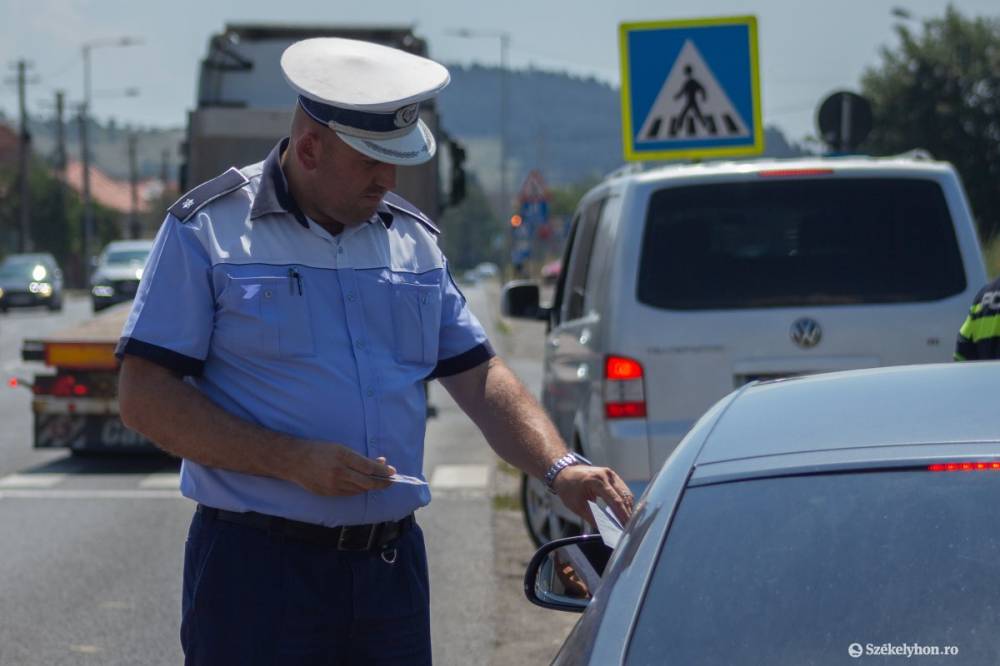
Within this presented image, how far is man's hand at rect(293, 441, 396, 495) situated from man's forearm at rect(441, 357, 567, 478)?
0.55 meters

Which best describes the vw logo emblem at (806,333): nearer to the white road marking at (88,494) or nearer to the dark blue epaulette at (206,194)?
the dark blue epaulette at (206,194)

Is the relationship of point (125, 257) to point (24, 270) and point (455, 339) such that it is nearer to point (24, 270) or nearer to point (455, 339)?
point (24, 270)

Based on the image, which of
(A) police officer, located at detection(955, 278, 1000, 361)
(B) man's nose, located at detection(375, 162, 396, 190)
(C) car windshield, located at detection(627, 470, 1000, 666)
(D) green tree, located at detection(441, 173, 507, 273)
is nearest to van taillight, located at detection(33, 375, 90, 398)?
(A) police officer, located at detection(955, 278, 1000, 361)

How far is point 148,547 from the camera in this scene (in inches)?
387

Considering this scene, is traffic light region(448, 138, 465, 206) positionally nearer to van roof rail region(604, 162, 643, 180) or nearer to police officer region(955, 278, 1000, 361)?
van roof rail region(604, 162, 643, 180)

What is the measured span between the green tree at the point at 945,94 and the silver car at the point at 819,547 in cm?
4796

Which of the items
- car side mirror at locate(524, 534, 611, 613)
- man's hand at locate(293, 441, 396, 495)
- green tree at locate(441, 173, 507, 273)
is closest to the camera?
man's hand at locate(293, 441, 396, 495)

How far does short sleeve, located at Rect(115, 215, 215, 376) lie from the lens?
11.0ft

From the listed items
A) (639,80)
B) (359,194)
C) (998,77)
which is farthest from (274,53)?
(998,77)

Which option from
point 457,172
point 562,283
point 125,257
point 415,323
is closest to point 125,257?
point 125,257

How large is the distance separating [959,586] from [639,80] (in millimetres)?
9272

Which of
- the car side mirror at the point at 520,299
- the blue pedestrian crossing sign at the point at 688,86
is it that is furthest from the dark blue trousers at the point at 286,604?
the blue pedestrian crossing sign at the point at 688,86

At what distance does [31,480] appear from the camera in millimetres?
13016

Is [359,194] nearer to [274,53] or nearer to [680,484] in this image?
[680,484]
